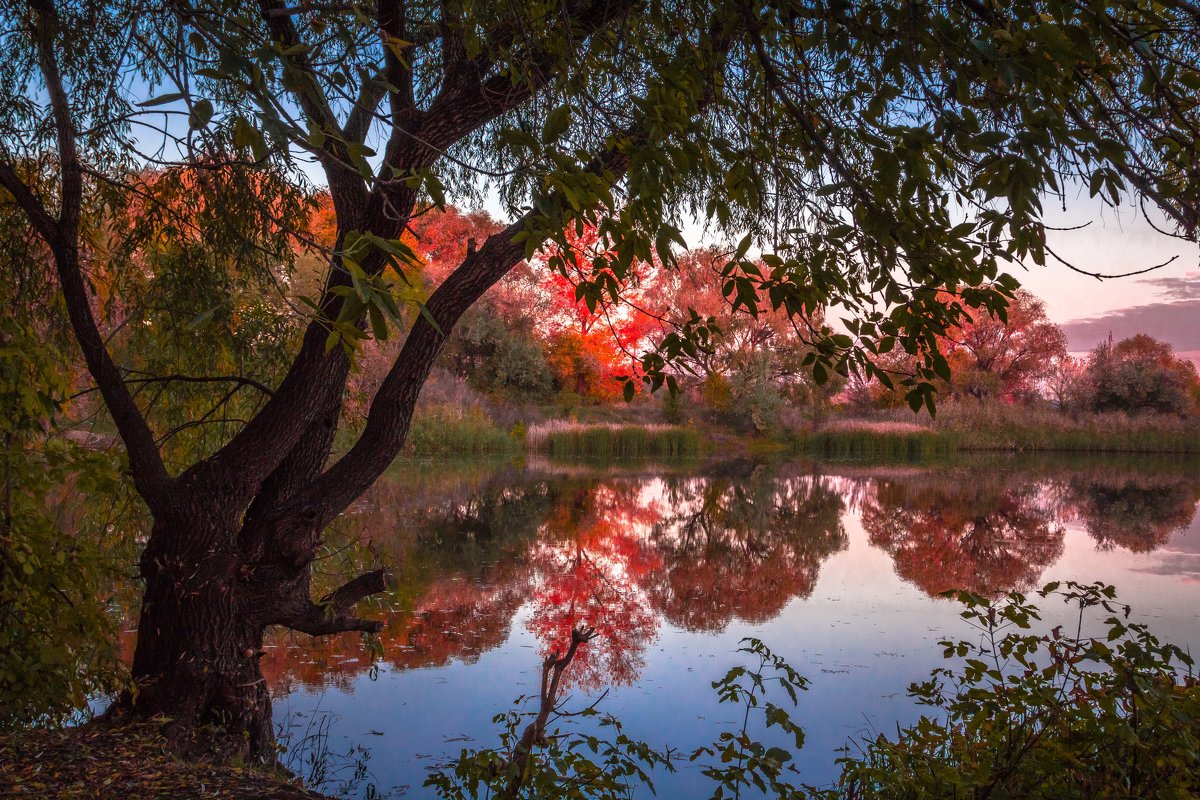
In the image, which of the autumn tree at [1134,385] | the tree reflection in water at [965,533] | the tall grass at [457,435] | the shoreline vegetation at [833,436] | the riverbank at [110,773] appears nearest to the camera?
the riverbank at [110,773]

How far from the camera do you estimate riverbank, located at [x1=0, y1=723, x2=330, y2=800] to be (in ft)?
7.68

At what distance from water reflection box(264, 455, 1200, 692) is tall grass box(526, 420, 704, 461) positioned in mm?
4544

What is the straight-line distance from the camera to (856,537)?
Answer: 32.8 ft

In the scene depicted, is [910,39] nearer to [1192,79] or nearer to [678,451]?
[1192,79]

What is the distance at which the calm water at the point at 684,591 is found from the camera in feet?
15.0

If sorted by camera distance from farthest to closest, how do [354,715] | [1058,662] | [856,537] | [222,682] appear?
[856,537] < [354,715] < [222,682] < [1058,662]

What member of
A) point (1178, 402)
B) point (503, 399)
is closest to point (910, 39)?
point (503, 399)

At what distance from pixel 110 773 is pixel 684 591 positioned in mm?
5247

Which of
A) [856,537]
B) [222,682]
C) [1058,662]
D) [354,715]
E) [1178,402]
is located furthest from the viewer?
[1178,402]

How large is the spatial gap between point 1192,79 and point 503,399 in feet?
81.8

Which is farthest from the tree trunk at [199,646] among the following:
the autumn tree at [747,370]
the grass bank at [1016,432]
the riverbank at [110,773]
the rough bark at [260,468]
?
the grass bank at [1016,432]

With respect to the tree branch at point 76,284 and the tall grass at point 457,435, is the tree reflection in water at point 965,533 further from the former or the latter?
the tall grass at point 457,435

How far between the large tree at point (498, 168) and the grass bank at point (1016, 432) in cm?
1998

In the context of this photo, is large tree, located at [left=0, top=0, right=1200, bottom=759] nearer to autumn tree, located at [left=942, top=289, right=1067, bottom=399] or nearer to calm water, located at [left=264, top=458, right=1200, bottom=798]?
calm water, located at [left=264, top=458, right=1200, bottom=798]
